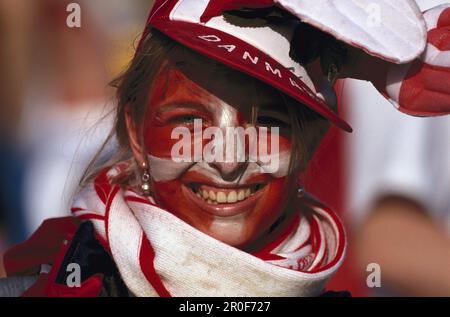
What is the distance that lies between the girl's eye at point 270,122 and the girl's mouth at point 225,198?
4.2 inches

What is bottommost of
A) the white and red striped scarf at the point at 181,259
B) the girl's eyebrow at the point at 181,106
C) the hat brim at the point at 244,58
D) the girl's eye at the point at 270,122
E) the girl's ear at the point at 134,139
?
the white and red striped scarf at the point at 181,259

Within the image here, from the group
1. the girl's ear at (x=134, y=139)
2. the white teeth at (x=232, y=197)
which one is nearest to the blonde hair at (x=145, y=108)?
the girl's ear at (x=134, y=139)

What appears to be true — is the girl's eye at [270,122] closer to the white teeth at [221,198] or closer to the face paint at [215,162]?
the face paint at [215,162]

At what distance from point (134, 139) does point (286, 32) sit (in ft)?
1.17

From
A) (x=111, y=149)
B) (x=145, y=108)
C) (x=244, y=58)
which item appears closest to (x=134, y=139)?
(x=145, y=108)

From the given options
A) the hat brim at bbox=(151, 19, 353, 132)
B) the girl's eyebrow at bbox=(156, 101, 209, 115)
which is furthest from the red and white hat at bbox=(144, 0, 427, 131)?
the girl's eyebrow at bbox=(156, 101, 209, 115)

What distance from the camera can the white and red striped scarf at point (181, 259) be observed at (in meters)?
1.58

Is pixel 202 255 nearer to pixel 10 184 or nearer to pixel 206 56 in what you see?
pixel 206 56

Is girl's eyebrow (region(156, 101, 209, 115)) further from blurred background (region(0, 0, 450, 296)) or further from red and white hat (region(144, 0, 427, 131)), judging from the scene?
blurred background (region(0, 0, 450, 296))

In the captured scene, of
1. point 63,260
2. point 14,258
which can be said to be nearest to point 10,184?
point 14,258

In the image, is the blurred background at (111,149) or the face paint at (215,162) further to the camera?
the blurred background at (111,149)

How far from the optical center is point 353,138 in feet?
7.79

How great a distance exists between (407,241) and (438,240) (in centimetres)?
7

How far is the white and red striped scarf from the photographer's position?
1.58 meters
